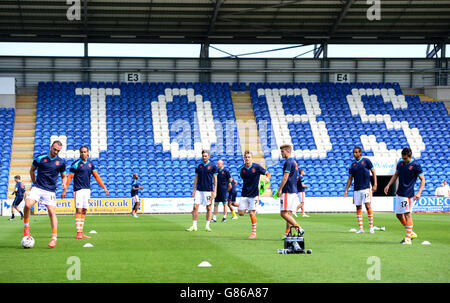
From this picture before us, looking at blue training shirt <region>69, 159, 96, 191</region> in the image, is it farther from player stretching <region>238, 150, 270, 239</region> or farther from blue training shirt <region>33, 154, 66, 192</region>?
player stretching <region>238, 150, 270, 239</region>

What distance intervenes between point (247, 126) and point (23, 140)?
1538 cm

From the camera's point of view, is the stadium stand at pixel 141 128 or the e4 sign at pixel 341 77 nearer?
the stadium stand at pixel 141 128

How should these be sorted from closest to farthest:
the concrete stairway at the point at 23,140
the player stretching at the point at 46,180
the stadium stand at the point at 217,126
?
the player stretching at the point at 46,180
the concrete stairway at the point at 23,140
the stadium stand at the point at 217,126

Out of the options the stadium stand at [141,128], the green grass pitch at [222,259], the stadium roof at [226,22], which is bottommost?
the green grass pitch at [222,259]

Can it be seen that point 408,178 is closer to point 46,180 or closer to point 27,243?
point 46,180

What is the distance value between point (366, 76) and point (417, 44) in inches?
182

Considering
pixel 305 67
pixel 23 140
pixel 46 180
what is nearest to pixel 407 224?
pixel 46 180

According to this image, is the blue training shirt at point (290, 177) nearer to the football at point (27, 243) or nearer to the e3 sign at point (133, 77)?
the football at point (27, 243)

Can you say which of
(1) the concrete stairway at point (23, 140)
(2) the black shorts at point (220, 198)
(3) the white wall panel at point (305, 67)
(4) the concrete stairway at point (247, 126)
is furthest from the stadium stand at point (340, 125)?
(1) the concrete stairway at point (23, 140)

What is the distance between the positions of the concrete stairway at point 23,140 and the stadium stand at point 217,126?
0.73 m

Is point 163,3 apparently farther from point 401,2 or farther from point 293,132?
point 401,2

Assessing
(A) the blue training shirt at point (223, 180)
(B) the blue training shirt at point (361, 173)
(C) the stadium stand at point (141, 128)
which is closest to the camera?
(B) the blue training shirt at point (361, 173)

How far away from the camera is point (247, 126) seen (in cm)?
4297

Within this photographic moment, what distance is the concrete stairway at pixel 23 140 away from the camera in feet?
122
